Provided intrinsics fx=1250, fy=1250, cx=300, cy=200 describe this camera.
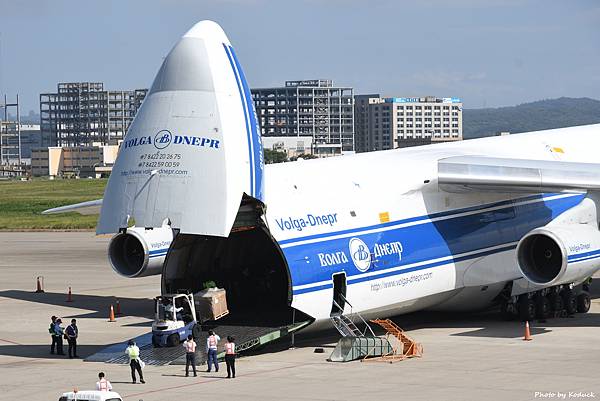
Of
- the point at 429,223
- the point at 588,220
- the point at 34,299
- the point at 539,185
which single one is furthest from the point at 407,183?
the point at 34,299

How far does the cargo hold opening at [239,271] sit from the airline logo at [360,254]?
5.80 feet

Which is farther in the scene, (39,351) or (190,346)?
(39,351)

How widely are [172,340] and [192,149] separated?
458 centimetres

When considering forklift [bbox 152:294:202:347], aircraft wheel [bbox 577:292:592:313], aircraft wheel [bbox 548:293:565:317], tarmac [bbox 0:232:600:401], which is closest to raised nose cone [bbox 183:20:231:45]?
forklift [bbox 152:294:202:347]

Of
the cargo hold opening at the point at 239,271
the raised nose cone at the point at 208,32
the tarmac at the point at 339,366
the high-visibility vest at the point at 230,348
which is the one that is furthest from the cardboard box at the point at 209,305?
the raised nose cone at the point at 208,32

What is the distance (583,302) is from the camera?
1415 inches

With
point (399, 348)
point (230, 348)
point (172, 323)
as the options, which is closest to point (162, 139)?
point (172, 323)

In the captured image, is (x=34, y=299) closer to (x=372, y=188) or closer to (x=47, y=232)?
(x=372, y=188)

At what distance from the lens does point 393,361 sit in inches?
1128

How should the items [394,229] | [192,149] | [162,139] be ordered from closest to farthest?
1. [192,149]
2. [162,139]
3. [394,229]

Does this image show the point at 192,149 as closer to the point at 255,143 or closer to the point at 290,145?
the point at 255,143

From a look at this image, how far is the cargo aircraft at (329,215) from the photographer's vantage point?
2809 cm

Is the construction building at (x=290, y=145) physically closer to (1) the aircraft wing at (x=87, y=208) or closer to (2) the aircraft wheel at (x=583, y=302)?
(1) the aircraft wing at (x=87, y=208)

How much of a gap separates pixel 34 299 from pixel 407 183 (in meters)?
15.8
